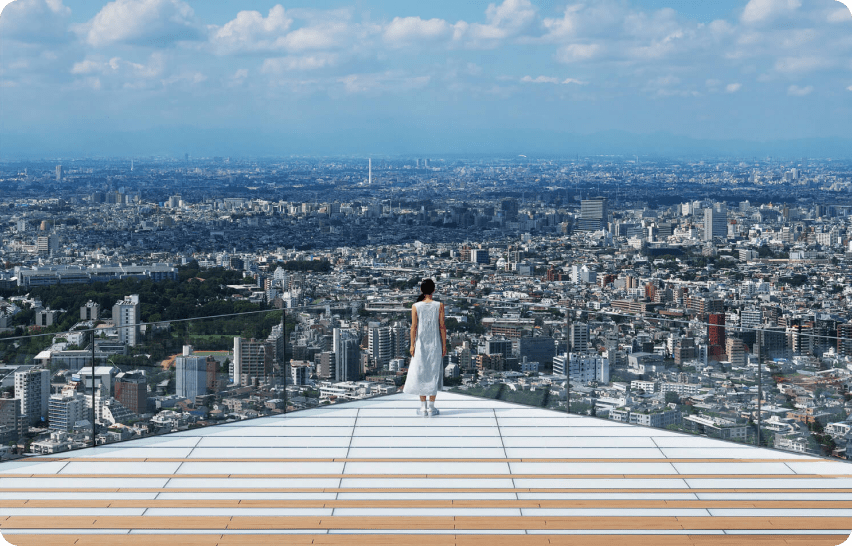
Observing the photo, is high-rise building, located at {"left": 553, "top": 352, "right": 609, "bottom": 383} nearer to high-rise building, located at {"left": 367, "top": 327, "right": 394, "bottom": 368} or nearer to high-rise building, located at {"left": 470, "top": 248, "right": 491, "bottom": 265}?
high-rise building, located at {"left": 367, "top": 327, "right": 394, "bottom": 368}

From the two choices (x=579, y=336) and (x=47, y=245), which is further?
(x=47, y=245)

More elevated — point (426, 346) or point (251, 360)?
point (426, 346)

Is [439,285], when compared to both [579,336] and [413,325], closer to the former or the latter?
[579,336]

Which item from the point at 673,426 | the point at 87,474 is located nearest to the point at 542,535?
the point at 673,426

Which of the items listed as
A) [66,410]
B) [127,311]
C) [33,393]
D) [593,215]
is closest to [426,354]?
[66,410]

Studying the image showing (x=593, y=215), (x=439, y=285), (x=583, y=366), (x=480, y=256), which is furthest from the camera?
(x=593, y=215)

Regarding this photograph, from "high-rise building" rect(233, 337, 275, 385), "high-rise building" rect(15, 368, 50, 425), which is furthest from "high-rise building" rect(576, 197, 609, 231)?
"high-rise building" rect(15, 368, 50, 425)
